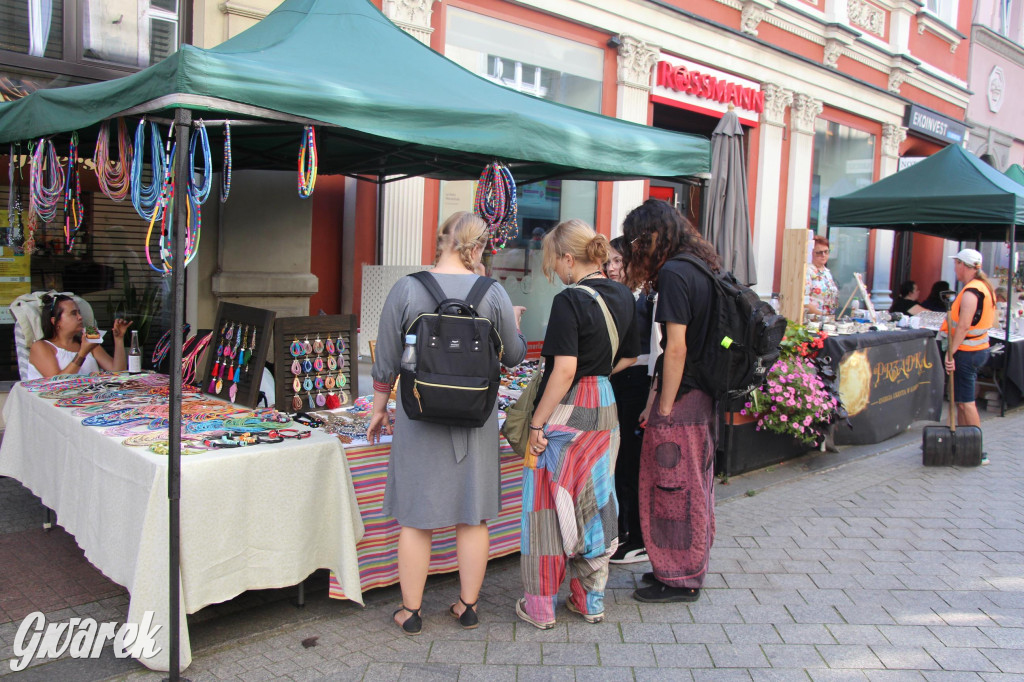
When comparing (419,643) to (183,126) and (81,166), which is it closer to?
(183,126)

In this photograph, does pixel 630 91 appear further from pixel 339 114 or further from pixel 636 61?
pixel 339 114

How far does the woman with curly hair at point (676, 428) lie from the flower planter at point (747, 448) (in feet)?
7.34

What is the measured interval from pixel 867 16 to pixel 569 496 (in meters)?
11.8

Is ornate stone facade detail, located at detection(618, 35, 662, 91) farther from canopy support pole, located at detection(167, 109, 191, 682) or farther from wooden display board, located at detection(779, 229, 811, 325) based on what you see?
canopy support pole, located at detection(167, 109, 191, 682)

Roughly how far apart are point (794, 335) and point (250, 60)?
14.9ft

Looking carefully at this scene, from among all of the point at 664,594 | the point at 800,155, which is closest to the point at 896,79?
the point at 800,155

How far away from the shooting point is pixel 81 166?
5449mm

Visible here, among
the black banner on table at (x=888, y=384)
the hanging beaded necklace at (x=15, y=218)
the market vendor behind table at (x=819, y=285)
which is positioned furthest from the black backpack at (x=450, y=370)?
the market vendor behind table at (x=819, y=285)

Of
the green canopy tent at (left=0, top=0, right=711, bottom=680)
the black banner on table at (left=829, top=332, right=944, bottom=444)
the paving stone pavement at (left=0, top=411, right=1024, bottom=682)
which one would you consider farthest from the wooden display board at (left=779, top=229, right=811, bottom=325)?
the green canopy tent at (left=0, top=0, right=711, bottom=680)

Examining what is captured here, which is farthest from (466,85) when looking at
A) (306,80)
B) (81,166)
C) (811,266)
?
(811,266)

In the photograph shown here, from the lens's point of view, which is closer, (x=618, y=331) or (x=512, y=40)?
(x=618, y=331)

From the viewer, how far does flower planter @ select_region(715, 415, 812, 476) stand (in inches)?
235

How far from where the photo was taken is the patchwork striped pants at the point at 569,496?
336 centimetres

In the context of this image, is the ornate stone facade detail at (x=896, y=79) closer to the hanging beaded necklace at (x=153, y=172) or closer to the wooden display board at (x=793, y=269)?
the wooden display board at (x=793, y=269)
